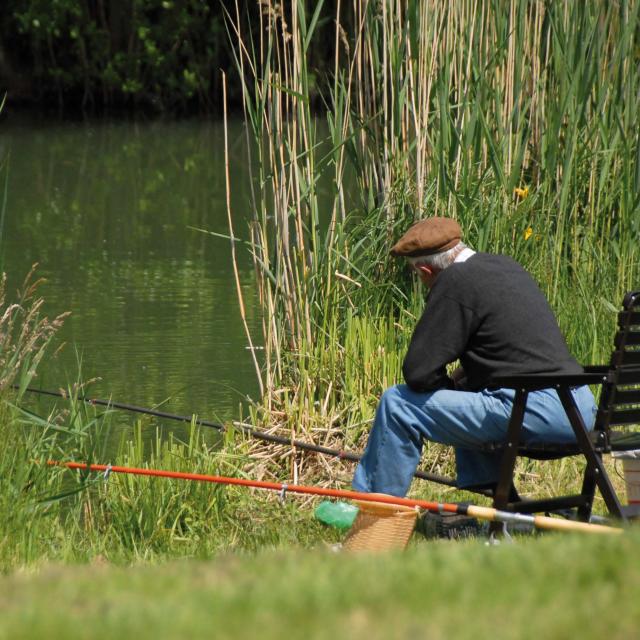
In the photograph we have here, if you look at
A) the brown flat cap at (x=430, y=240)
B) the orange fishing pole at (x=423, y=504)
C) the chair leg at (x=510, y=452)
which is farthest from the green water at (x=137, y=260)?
the chair leg at (x=510, y=452)

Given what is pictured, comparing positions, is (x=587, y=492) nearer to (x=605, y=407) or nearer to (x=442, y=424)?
(x=605, y=407)

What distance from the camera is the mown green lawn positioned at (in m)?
2.46

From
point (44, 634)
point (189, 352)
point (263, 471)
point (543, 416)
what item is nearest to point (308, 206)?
point (263, 471)

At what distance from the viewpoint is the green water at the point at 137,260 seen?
25.0 feet

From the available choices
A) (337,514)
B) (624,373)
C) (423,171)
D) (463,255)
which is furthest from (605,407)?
(423,171)

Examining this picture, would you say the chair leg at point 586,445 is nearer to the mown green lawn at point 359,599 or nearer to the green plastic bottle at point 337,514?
the green plastic bottle at point 337,514

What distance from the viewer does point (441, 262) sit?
4.50 meters

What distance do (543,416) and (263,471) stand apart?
5.22 ft

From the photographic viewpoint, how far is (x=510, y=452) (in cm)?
414

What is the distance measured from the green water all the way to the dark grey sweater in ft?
5.98

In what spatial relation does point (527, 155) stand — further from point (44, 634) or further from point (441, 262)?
point (44, 634)

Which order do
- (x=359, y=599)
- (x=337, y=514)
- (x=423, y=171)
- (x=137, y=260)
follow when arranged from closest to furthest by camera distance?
(x=359, y=599) < (x=337, y=514) < (x=423, y=171) < (x=137, y=260)

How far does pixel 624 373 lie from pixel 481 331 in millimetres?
496

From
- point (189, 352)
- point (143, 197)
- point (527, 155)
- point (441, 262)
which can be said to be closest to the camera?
point (441, 262)
